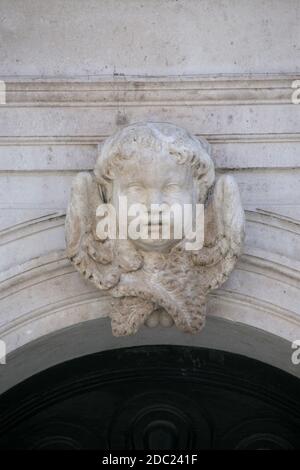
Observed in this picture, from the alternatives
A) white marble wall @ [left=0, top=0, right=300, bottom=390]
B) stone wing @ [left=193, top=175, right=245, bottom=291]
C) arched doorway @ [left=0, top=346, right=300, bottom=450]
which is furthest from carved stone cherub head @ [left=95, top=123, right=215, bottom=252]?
arched doorway @ [left=0, top=346, right=300, bottom=450]

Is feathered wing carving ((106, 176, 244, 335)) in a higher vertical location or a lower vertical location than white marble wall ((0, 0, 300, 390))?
lower

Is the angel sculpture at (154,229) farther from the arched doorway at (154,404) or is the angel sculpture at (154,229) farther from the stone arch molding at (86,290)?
the arched doorway at (154,404)

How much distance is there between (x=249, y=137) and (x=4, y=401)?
1576mm

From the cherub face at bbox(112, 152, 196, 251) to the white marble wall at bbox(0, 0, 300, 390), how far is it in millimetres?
413

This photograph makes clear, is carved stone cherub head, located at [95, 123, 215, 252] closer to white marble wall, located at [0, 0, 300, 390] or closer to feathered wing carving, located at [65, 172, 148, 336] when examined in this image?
feathered wing carving, located at [65, 172, 148, 336]

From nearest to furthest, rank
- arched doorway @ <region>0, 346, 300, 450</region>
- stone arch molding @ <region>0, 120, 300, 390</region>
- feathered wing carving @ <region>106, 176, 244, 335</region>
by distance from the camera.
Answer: feathered wing carving @ <region>106, 176, 244, 335</region>, stone arch molding @ <region>0, 120, 300, 390</region>, arched doorway @ <region>0, 346, 300, 450</region>

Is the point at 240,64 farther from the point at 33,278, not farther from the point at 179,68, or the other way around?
the point at 33,278

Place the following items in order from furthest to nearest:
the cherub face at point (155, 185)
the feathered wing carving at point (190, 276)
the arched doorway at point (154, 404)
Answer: the arched doorway at point (154, 404)
the feathered wing carving at point (190, 276)
the cherub face at point (155, 185)

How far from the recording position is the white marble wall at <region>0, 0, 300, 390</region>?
4.65m

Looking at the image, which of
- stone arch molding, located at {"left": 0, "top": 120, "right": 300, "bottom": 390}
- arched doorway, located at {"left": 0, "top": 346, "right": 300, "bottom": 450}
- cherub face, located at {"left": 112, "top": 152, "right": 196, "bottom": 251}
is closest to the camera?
cherub face, located at {"left": 112, "top": 152, "right": 196, "bottom": 251}

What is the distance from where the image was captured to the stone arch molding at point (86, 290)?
4625 mm

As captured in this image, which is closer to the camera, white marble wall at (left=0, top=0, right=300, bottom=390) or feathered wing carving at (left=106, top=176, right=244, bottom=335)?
feathered wing carving at (left=106, top=176, right=244, bottom=335)

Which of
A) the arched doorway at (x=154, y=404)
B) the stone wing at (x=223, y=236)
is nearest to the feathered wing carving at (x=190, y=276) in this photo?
the stone wing at (x=223, y=236)

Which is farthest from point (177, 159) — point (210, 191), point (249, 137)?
point (249, 137)
